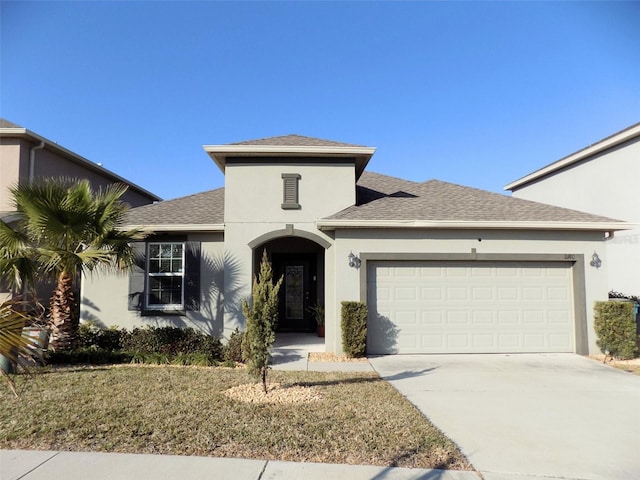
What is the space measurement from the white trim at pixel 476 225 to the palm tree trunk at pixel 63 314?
5827mm

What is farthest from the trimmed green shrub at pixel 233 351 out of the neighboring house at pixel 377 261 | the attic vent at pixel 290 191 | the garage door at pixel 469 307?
the attic vent at pixel 290 191

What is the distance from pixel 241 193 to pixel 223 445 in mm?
7508

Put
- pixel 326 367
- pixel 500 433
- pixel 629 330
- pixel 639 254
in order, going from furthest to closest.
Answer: pixel 639 254 < pixel 629 330 < pixel 326 367 < pixel 500 433

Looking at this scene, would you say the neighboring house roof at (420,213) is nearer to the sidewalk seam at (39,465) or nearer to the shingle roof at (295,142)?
the shingle roof at (295,142)

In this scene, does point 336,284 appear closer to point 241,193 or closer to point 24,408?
point 241,193

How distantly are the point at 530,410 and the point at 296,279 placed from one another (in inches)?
357

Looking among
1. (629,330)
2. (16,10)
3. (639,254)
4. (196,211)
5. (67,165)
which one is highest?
(16,10)

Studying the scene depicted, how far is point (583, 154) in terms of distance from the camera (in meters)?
16.0

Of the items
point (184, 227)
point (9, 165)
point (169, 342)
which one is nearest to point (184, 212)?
point (184, 227)

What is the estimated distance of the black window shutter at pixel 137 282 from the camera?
11.0 metres

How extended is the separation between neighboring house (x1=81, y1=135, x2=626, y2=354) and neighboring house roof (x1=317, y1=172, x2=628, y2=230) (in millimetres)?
39

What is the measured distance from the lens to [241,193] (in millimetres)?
10969

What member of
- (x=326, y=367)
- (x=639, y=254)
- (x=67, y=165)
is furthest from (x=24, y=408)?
(x=639, y=254)

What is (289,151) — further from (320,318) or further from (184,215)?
(320,318)
